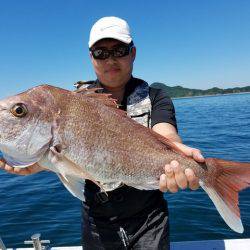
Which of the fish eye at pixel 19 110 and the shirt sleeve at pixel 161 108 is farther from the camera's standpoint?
the shirt sleeve at pixel 161 108

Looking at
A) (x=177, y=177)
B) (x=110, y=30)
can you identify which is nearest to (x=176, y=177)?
(x=177, y=177)

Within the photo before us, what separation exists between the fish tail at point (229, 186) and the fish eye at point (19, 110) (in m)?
1.94

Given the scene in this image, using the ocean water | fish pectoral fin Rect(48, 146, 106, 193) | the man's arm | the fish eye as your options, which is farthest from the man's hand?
the ocean water

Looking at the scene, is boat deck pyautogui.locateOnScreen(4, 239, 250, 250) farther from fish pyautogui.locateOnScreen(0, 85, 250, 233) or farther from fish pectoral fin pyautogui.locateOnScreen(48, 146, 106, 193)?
fish pectoral fin pyautogui.locateOnScreen(48, 146, 106, 193)

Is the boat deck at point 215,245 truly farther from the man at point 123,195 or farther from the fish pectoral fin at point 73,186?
the fish pectoral fin at point 73,186

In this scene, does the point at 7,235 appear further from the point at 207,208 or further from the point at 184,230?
the point at 207,208

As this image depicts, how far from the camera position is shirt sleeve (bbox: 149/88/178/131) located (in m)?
4.37

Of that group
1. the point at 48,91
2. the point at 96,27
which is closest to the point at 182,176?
the point at 48,91

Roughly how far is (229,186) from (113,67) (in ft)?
6.67

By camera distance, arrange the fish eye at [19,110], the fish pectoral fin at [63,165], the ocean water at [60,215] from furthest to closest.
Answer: the ocean water at [60,215], the fish eye at [19,110], the fish pectoral fin at [63,165]

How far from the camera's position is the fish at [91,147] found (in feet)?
10.9

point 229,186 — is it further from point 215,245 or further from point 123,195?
point 215,245

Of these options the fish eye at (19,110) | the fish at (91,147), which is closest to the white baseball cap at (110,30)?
the fish at (91,147)

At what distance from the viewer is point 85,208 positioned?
15.3ft
